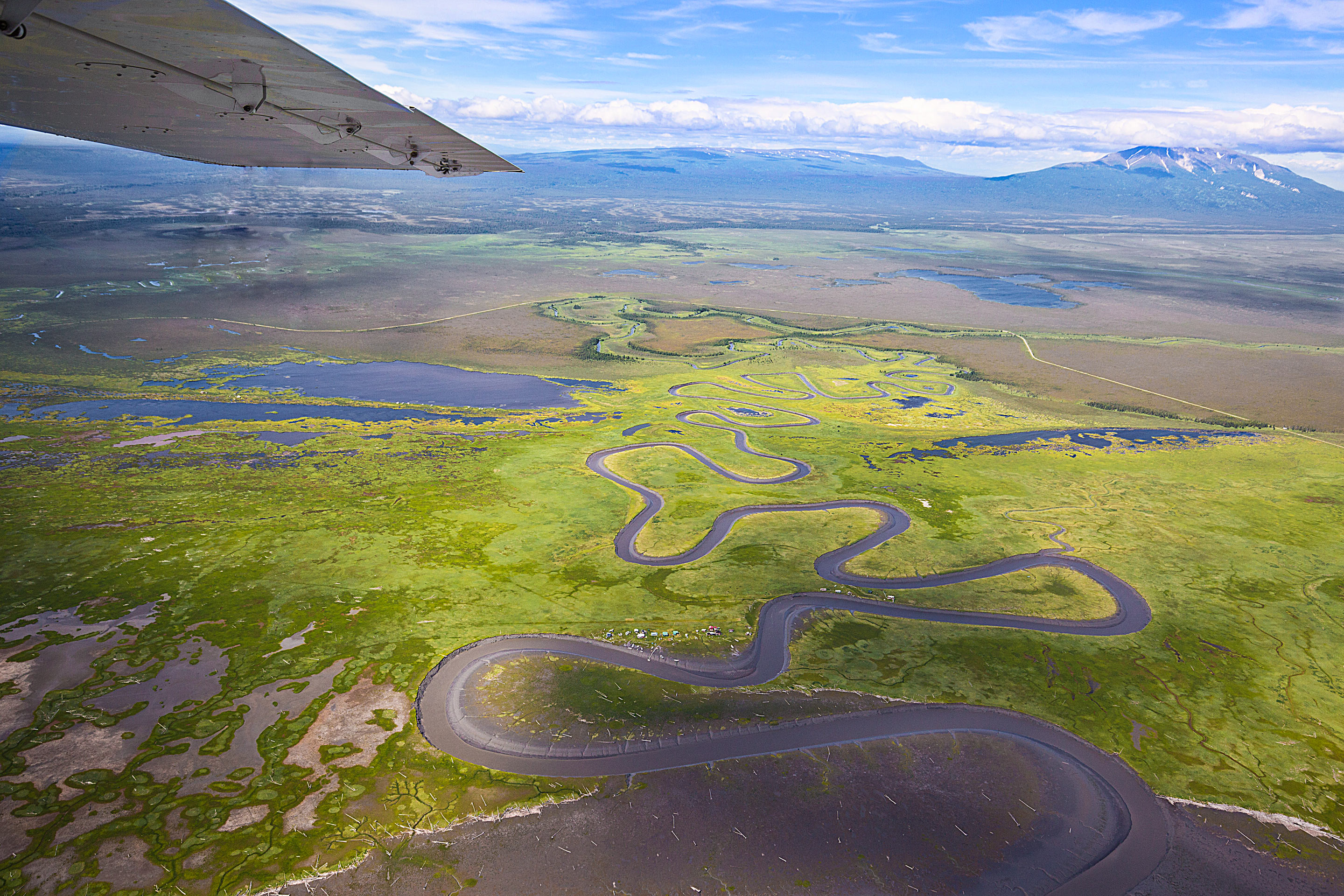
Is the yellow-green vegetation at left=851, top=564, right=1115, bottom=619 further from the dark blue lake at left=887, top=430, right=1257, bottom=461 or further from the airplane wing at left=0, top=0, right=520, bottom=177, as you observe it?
the airplane wing at left=0, top=0, right=520, bottom=177

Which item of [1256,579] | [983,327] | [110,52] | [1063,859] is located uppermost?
[110,52]

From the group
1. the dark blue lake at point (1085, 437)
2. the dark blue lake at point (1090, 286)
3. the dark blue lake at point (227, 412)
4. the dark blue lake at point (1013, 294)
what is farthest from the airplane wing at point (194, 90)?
the dark blue lake at point (1090, 286)

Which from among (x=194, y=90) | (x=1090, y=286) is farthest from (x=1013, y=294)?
(x=194, y=90)

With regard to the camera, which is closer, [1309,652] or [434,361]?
[1309,652]

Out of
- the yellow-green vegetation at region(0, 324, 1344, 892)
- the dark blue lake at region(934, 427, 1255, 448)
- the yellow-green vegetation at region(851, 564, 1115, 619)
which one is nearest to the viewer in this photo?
the yellow-green vegetation at region(0, 324, 1344, 892)

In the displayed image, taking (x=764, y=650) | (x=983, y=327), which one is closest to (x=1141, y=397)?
(x=983, y=327)

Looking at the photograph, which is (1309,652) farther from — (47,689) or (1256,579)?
(47,689)

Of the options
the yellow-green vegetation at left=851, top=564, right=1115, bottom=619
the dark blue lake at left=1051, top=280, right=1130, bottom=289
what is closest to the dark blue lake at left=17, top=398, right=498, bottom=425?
the yellow-green vegetation at left=851, top=564, right=1115, bottom=619
